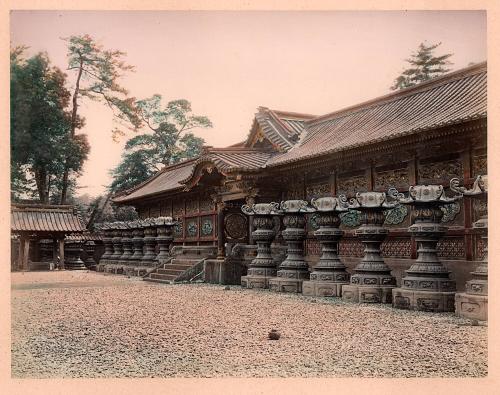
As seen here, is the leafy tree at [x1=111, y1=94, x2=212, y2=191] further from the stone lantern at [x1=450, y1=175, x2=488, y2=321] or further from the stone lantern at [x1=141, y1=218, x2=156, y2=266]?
the stone lantern at [x1=450, y1=175, x2=488, y2=321]

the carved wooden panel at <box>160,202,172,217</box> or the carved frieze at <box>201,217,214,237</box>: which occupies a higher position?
the carved wooden panel at <box>160,202,172,217</box>

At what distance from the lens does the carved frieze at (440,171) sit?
11.5 metres

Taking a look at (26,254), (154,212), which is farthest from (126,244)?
(26,254)

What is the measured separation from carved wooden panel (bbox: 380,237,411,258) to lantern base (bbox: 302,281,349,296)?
5.66 ft

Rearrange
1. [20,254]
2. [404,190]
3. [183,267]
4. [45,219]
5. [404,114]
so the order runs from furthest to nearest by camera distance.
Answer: [45,219], [20,254], [183,267], [404,114], [404,190]

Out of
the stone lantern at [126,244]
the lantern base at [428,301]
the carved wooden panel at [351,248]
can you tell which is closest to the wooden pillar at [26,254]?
the stone lantern at [126,244]

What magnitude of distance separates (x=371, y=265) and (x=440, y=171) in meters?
2.80

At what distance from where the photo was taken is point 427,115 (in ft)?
41.3

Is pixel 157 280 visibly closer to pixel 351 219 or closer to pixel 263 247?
pixel 263 247

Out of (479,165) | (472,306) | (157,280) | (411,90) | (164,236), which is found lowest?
(157,280)

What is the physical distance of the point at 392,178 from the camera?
1313 cm

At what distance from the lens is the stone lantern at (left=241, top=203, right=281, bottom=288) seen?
14.6 m

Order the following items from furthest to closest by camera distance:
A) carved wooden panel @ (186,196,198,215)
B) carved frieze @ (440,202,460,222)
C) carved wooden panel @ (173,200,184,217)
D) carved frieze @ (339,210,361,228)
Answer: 1. carved wooden panel @ (173,200,184,217)
2. carved wooden panel @ (186,196,198,215)
3. carved frieze @ (339,210,361,228)
4. carved frieze @ (440,202,460,222)

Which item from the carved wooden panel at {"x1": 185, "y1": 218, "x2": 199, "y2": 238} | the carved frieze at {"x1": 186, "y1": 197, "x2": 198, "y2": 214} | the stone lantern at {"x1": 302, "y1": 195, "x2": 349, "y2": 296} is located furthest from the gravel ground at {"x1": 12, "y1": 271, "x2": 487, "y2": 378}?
the carved frieze at {"x1": 186, "y1": 197, "x2": 198, "y2": 214}
